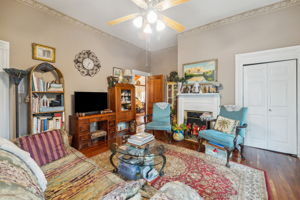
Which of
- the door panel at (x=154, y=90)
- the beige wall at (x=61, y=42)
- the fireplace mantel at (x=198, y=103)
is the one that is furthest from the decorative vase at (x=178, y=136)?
the beige wall at (x=61, y=42)

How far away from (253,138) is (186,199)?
317 centimetres

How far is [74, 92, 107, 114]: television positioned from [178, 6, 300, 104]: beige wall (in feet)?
8.28

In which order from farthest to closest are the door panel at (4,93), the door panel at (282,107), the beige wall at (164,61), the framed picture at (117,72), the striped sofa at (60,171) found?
the beige wall at (164,61), the framed picture at (117,72), the door panel at (282,107), the door panel at (4,93), the striped sofa at (60,171)

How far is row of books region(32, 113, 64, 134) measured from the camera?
2.30 meters

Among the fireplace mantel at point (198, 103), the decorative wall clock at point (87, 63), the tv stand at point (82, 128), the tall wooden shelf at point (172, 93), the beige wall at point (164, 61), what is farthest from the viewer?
the beige wall at point (164, 61)

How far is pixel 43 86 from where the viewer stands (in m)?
2.40

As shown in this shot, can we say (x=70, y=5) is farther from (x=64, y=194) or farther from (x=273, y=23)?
(x=273, y=23)

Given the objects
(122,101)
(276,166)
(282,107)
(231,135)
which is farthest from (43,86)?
(282,107)

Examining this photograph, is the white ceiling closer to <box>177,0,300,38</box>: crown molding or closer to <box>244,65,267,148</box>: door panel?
<box>177,0,300,38</box>: crown molding

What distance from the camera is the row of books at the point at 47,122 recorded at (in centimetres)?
230

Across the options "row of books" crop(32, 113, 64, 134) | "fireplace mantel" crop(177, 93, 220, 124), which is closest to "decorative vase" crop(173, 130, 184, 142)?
"fireplace mantel" crop(177, 93, 220, 124)

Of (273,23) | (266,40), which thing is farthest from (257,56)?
(273,23)

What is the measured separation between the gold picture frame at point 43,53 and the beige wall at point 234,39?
328cm

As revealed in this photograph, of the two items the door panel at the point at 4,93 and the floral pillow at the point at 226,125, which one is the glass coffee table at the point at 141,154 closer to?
the floral pillow at the point at 226,125
